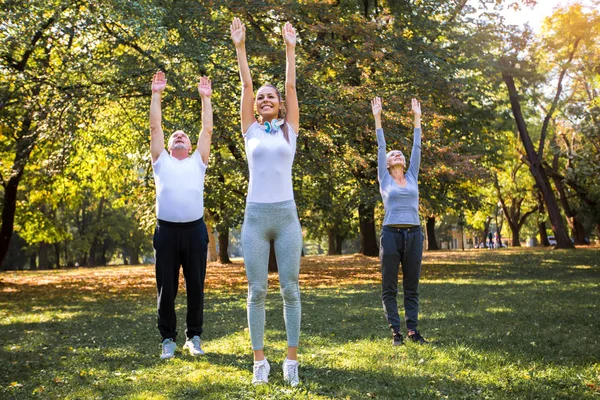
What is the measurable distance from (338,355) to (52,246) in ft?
173

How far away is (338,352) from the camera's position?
603cm

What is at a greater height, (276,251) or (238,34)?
(238,34)

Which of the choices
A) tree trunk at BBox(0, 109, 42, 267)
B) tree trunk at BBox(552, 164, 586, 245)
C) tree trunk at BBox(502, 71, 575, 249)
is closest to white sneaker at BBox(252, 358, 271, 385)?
tree trunk at BBox(0, 109, 42, 267)

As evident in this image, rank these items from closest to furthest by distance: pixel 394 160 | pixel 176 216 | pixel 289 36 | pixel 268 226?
pixel 268 226 → pixel 289 36 → pixel 176 216 → pixel 394 160

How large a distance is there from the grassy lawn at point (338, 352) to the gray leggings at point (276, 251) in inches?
20.7

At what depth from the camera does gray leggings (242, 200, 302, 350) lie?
180 inches

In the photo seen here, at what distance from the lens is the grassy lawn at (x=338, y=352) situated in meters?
4.58

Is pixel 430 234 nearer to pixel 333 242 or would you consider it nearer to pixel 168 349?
pixel 333 242

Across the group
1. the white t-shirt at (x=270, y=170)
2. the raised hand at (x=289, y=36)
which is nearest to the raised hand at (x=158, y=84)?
the raised hand at (x=289, y=36)

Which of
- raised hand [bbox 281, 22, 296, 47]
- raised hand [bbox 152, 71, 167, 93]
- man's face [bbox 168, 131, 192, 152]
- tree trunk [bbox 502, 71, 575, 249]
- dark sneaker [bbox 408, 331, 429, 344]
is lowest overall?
dark sneaker [bbox 408, 331, 429, 344]

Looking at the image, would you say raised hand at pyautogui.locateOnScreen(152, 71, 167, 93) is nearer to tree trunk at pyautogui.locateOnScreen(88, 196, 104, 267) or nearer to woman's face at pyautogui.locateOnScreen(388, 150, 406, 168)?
woman's face at pyautogui.locateOnScreen(388, 150, 406, 168)

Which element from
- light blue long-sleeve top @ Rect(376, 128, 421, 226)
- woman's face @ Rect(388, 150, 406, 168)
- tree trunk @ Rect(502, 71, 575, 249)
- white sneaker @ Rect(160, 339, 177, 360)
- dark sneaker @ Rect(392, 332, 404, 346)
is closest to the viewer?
white sneaker @ Rect(160, 339, 177, 360)

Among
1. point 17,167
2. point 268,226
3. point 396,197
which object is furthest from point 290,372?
point 17,167

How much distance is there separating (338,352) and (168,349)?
1.81 meters
